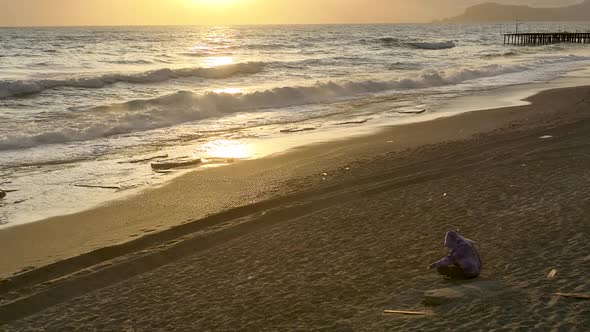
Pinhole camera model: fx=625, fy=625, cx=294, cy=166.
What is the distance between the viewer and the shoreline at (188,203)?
5876mm

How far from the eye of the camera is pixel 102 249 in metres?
5.64

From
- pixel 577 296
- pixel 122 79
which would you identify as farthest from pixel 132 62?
pixel 577 296

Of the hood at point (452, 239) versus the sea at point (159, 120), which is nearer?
the hood at point (452, 239)

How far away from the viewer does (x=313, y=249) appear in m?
5.31

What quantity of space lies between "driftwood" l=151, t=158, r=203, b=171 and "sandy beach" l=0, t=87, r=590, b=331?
75cm

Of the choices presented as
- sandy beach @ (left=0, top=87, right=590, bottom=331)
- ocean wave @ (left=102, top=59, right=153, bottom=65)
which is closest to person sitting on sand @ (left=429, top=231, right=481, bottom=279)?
sandy beach @ (left=0, top=87, right=590, bottom=331)

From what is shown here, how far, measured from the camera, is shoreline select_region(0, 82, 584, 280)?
5.88 m

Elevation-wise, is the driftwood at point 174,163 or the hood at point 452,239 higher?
the hood at point 452,239

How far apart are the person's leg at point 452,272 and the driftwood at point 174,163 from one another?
564cm

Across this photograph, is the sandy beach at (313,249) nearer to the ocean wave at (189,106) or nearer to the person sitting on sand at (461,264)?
the person sitting on sand at (461,264)

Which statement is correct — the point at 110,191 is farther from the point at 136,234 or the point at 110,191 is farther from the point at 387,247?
the point at 387,247

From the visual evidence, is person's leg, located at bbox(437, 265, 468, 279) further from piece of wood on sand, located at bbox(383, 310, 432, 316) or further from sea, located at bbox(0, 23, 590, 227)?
sea, located at bbox(0, 23, 590, 227)

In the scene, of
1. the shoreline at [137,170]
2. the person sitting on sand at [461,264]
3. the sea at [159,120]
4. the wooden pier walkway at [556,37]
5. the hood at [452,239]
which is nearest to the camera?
the person sitting on sand at [461,264]

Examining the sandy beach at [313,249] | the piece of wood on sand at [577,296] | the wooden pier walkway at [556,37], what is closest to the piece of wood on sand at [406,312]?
the sandy beach at [313,249]
